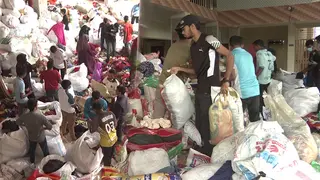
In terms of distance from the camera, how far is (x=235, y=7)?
268 centimetres

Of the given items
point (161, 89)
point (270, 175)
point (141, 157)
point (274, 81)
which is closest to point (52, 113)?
point (141, 157)

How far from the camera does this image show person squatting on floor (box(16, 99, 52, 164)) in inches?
64.8

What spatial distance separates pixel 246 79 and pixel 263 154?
0.91 meters

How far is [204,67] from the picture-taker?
84.2 inches

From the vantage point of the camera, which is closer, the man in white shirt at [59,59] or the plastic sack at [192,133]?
the man in white shirt at [59,59]

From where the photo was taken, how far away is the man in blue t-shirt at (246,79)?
2467 millimetres

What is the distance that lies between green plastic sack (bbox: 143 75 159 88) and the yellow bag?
392mm

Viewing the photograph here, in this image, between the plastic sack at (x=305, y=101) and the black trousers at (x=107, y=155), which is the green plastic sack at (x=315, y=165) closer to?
the plastic sack at (x=305, y=101)

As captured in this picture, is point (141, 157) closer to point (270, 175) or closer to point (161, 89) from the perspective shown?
point (161, 89)

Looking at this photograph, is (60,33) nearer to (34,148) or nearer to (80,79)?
(80,79)

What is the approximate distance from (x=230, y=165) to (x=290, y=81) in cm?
139

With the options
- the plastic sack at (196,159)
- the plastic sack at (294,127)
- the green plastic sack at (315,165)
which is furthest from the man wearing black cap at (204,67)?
the green plastic sack at (315,165)

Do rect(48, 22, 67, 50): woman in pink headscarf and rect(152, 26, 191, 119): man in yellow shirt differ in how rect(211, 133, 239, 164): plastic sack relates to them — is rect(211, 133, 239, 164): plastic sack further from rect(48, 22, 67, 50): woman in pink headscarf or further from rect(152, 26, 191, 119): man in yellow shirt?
rect(48, 22, 67, 50): woman in pink headscarf

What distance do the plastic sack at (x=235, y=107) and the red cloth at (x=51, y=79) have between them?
987 millimetres
